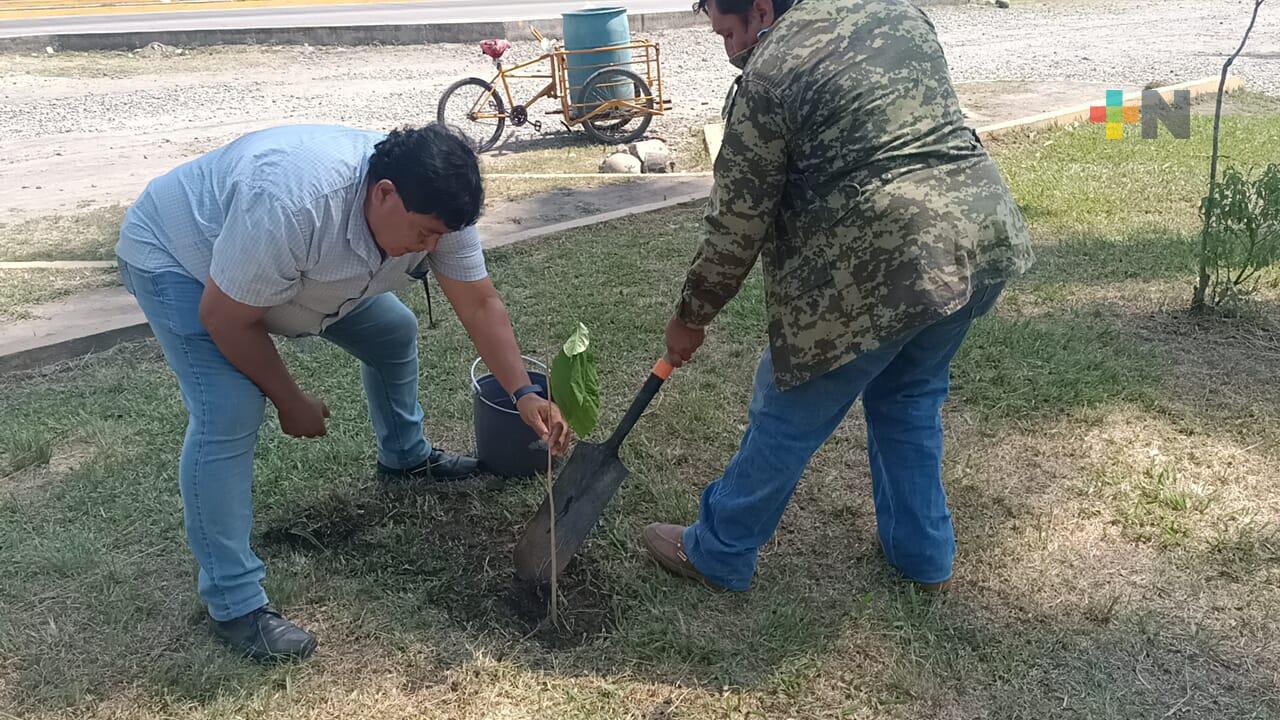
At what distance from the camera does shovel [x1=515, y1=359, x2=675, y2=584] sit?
9.27 feet

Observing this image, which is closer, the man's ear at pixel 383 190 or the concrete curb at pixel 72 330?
the man's ear at pixel 383 190

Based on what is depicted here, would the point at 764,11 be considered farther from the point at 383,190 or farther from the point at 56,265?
the point at 56,265

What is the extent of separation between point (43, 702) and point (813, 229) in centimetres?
215

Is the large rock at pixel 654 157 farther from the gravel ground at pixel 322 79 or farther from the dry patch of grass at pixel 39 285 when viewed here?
the dry patch of grass at pixel 39 285

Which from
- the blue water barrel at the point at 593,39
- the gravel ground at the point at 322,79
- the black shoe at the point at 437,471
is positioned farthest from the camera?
the blue water barrel at the point at 593,39

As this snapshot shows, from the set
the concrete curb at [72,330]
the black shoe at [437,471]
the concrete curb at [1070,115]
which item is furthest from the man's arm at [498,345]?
the concrete curb at [1070,115]

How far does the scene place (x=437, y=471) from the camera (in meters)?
3.41

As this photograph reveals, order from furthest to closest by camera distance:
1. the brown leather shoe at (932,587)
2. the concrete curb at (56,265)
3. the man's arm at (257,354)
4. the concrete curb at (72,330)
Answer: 1. the concrete curb at (56,265)
2. the concrete curb at (72,330)
3. the brown leather shoe at (932,587)
4. the man's arm at (257,354)

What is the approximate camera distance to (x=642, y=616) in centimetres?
274

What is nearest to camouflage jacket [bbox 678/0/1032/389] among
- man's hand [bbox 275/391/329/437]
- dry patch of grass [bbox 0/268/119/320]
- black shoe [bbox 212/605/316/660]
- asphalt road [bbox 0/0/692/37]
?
man's hand [bbox 275/391/329/437]

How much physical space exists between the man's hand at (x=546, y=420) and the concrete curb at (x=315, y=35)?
42.3 ft

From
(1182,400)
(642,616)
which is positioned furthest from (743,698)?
(1182,400)

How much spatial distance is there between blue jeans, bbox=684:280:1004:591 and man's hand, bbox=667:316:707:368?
7.1 inches

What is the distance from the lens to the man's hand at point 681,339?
8.47 feet
